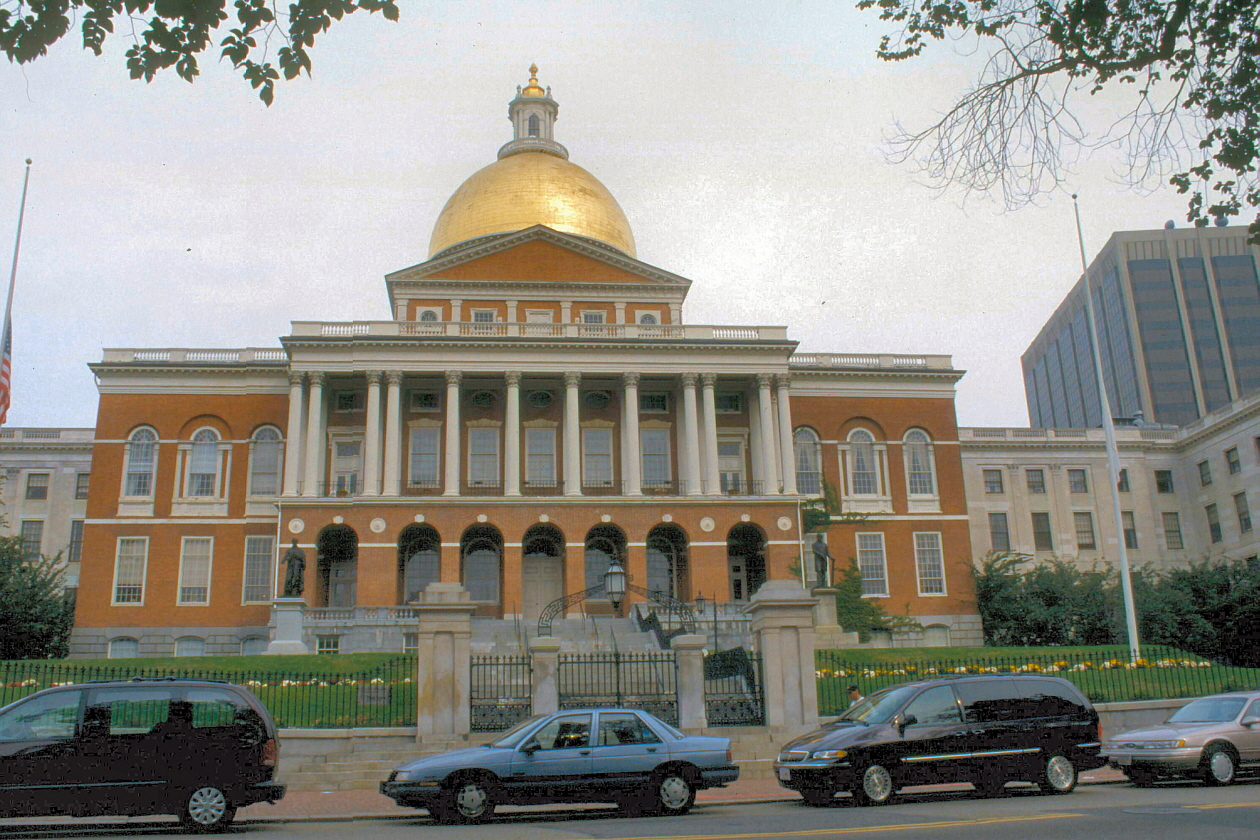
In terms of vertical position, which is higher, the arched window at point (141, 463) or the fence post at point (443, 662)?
the arched window at point (141, 463)

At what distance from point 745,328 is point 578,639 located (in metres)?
17.5

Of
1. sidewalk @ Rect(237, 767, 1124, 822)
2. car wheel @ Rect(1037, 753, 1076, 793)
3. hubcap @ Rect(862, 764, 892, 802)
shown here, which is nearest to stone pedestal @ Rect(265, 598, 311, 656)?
sidewalk @ Rect(237, 767, 1124, 822)

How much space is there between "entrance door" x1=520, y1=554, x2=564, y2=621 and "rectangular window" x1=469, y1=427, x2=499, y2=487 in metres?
3.58

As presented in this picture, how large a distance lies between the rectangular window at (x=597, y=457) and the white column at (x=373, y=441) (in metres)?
8.60

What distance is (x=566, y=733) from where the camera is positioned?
16.0 meters

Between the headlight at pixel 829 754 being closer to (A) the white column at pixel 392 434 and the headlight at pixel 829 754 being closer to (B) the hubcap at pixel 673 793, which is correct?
(B) the hubcap at pixel 673 793

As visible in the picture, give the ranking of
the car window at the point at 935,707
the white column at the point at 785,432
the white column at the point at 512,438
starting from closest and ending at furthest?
the car window at the point at 935,707
the white column at the point at 512,438
the white column at the point at 785,432

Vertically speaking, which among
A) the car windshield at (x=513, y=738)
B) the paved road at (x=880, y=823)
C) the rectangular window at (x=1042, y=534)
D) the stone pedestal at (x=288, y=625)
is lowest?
the paved road at (x=880, y=823)

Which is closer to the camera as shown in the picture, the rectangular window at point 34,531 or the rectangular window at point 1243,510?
the rectangular window at point 1243,510

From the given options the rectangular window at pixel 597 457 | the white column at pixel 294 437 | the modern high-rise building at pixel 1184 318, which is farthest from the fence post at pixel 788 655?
the modern high-rise building at pixel 1184 318

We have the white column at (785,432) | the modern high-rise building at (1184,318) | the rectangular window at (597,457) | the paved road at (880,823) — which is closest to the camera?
the paved road at (880,823)

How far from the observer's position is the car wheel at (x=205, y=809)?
14.1 metres

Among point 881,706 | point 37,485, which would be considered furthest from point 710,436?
point 37,485

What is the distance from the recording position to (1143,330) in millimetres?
126625
